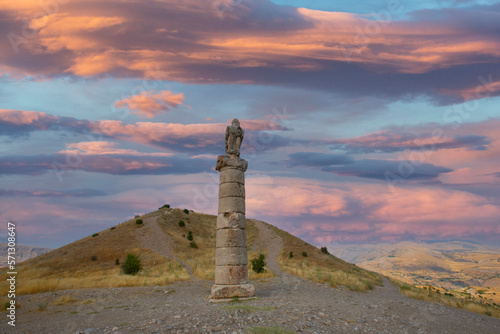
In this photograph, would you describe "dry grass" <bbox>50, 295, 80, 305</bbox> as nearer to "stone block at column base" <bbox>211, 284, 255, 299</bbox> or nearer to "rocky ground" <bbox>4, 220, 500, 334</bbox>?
"rocky ground" <bbox>4, 220, 500, 334</bbox>

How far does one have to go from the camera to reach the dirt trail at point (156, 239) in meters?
42.4

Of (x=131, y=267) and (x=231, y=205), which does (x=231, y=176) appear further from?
(x=131, y=267)

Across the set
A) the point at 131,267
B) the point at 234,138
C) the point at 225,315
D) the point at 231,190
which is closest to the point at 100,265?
the point at 131,267

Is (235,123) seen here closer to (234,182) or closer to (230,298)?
(234,182)

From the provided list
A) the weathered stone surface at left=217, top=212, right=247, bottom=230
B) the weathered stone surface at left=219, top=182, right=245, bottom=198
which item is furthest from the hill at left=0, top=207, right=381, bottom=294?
the weathered stone surface at left=219, top=182, right=245, bottom=198

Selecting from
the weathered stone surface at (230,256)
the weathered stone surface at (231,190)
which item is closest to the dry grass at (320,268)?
the weathered stone surface at (230,256)

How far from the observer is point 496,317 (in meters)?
20.1

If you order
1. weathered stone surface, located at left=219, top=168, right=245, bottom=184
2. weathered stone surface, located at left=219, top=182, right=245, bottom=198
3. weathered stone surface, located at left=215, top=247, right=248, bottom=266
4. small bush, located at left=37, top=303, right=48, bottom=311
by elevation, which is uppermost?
weathered stone surface, located at left=219, top=168, right=245, bottom=184

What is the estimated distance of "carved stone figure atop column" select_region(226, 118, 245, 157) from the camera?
18516 mm

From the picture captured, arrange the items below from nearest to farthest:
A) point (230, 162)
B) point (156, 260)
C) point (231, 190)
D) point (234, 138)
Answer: point (231, 190)
point (230, 162)
point (234, 138)
point (156, 260)

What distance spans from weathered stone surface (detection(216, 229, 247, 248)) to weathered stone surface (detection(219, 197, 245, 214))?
1.06 m

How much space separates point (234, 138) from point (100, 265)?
94.2ft

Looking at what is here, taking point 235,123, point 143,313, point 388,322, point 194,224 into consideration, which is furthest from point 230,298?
point 194,224

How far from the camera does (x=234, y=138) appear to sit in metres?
18.7
